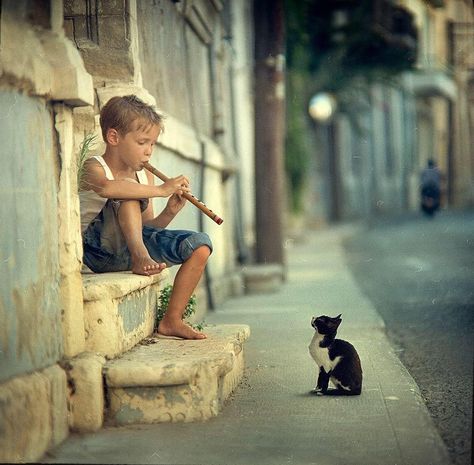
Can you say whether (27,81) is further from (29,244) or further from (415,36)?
(415,36)

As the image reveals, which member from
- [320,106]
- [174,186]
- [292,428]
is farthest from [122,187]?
[320,106]

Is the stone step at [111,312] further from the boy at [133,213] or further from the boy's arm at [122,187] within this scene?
the boy's arm at [122,187]

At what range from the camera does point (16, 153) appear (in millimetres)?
4137

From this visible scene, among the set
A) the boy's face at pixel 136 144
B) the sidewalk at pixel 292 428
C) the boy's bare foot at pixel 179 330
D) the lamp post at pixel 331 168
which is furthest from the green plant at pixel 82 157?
the lamp post at pixel 331 168

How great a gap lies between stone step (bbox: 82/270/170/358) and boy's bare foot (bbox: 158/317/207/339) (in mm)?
177

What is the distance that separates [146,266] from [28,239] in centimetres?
117

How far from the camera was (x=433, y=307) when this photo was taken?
9.45 meters

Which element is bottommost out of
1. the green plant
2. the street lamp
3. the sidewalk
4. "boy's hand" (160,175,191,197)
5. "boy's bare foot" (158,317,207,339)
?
the sidewalk

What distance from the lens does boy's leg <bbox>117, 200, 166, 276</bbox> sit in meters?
5.31

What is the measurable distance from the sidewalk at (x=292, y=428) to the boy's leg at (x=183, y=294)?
0.45m

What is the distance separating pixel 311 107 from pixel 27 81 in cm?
1831

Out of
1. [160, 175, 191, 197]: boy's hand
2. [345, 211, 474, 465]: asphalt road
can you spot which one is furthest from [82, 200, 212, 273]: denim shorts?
[345, 211, 474, 465]: asphalt road

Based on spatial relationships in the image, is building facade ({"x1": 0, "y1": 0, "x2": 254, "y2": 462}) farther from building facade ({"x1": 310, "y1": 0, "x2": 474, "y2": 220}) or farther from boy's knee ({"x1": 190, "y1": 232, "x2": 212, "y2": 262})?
building facade ({"x1": 310, "y1": 0, "x2": 474, "y2": 220})

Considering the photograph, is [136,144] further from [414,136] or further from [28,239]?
[414,136]
